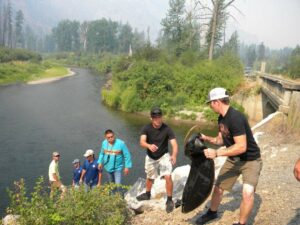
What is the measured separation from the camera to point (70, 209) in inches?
226

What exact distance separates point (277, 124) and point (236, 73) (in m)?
19.2

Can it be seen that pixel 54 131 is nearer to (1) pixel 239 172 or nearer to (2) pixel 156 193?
(2) pixel 156 193

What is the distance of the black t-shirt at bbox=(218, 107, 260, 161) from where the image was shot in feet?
15.6

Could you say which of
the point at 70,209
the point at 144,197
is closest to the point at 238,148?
the point at 70,209

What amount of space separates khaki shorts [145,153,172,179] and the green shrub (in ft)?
3.29

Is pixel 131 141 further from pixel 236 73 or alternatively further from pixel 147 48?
pixel 147 48

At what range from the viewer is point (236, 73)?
3158 cm

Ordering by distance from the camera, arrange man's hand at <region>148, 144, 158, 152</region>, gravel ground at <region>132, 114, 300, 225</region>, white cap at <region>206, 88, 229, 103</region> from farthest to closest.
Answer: man's hand at <region>148, 144, 158, 152</region> < gravel ground at <region>132, 114, 300, 225</region> < white cap at <region>206, 88, 229, 103</region>

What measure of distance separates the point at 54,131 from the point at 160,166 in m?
17.6

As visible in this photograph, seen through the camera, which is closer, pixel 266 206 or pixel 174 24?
pixel 266 206

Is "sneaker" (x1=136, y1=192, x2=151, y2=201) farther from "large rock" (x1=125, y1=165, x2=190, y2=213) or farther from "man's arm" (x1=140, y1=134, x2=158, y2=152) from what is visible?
"man's arm" (x1=140, y1=134, x2=158, y2=152)

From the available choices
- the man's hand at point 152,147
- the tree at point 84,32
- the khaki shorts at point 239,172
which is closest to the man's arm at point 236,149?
the khaki shorts at point 239,172

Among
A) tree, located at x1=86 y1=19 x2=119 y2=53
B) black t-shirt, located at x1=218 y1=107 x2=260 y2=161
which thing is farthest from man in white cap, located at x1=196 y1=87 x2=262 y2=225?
tree, located at x1=86 y1=19 x2=119 y2=53

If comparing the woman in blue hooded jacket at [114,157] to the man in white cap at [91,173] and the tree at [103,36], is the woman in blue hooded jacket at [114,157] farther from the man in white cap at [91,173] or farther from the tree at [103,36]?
the tree at [103,36]
